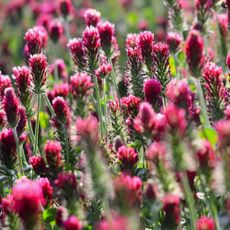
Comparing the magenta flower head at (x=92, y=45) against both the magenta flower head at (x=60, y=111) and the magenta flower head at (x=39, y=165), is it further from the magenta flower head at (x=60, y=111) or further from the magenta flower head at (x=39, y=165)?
the magenta flower head at (x=39, y=165)

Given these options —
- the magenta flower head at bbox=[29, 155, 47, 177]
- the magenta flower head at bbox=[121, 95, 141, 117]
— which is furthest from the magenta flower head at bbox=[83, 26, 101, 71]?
A: the magenta flower head at bbox=[29, 155, 47, 177]

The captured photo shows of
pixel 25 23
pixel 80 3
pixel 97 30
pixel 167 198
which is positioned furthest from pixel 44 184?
pixel 80 3

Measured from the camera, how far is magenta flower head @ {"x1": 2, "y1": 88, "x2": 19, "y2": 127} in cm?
302

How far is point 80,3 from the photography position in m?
13.4

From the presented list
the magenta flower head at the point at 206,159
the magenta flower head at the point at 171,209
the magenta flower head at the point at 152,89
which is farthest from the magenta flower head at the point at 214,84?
the magenta flower head at the point at 171,209

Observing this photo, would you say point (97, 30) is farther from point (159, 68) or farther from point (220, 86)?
point (220, 86)

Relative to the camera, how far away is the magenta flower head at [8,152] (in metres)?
3.14

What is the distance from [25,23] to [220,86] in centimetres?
917

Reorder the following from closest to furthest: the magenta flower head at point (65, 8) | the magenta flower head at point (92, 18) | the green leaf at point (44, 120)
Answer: the magenta flower head at point (92, 18), the green leaf at point (44, 120), the magenta flower head at point (65, 8)

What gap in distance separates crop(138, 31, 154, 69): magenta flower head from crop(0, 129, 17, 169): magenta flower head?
2.87 feet

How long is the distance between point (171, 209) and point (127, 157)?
384 mm

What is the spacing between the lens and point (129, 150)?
2648mm

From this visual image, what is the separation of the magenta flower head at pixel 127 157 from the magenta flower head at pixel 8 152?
699 mm

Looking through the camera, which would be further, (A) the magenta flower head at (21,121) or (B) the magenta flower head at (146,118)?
(A) the magenta flower head at (21,121)
